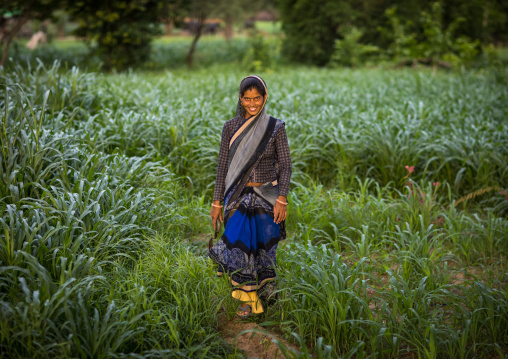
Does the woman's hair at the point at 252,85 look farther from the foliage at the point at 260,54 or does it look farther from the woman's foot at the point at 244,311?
the foliage at the point at 260,54

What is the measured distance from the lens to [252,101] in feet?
8.32

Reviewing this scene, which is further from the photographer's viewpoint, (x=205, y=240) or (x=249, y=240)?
(x=205, y=240)

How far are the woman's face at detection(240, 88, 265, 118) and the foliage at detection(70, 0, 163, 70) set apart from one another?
13218 mm

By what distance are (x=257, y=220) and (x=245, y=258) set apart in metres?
0.26

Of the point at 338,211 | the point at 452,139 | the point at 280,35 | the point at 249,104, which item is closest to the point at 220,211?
the point at 249,104

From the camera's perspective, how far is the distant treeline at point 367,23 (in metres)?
18.6

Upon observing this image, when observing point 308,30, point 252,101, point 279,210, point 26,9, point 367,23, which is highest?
point 367,23

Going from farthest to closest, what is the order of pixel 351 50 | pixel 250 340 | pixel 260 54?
pixel 351 50 < pixel 260 54 < pixel 250 340

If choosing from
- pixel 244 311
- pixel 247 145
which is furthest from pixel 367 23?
pixel 244 311

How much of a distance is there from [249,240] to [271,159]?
1.81ft

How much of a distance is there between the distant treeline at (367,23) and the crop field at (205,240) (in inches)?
545

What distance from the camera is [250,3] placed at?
1991 cm

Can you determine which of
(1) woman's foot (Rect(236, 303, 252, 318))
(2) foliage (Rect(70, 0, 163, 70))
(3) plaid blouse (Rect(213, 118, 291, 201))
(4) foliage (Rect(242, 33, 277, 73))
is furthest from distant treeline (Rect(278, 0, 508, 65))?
(1) woman's foot (Rect(236, 303, 252, 318))

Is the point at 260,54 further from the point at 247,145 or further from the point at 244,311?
the point at 244,311
